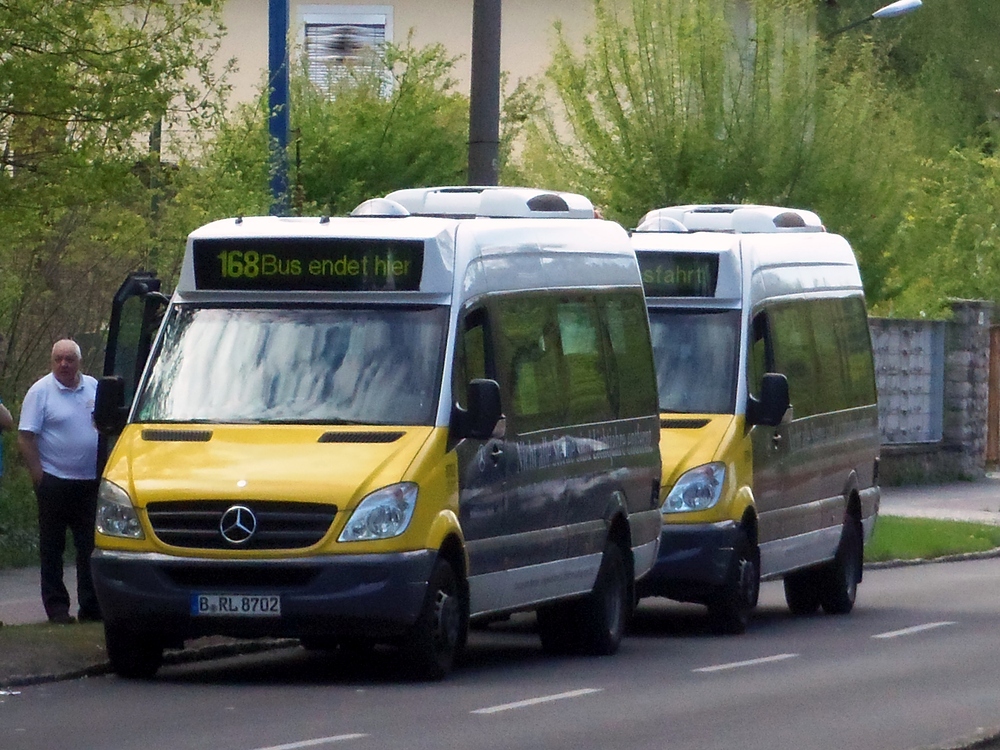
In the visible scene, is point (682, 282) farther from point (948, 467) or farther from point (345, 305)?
point (948, 467)

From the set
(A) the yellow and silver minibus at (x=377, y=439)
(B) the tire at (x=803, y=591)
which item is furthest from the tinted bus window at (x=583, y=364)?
(B) the tire at (x=803, y=591)

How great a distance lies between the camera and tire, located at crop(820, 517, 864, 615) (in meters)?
18.1

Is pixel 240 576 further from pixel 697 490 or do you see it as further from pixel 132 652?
pixel 697 490

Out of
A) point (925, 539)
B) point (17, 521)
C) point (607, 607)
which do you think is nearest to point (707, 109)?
point (925, 539)

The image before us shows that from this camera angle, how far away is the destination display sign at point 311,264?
505 inches

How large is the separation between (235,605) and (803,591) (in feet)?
24.3

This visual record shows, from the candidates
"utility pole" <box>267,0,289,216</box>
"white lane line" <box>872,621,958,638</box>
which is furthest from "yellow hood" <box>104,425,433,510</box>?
"utility pole" <box>267,0,289,216</box>

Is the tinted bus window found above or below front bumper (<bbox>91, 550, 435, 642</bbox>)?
above

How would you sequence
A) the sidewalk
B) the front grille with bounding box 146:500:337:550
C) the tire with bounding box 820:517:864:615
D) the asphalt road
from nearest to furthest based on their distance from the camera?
the asphalt road, the front grille with bounding box 146:500:337:550, the tire with bounding box 820:517:864:615, the sidewalk

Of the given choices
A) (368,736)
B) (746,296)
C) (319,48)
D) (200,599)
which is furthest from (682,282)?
(319,48)

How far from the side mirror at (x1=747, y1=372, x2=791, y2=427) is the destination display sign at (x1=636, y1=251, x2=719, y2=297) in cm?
80

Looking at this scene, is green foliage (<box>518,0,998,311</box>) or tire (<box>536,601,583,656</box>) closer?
tire (<box>536,601,583,656</box>)

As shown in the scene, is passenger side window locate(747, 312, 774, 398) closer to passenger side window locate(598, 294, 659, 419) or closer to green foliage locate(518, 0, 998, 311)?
passenger side window locate(598, 294, 659, 419)

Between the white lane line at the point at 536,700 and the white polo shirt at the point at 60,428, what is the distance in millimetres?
3840
